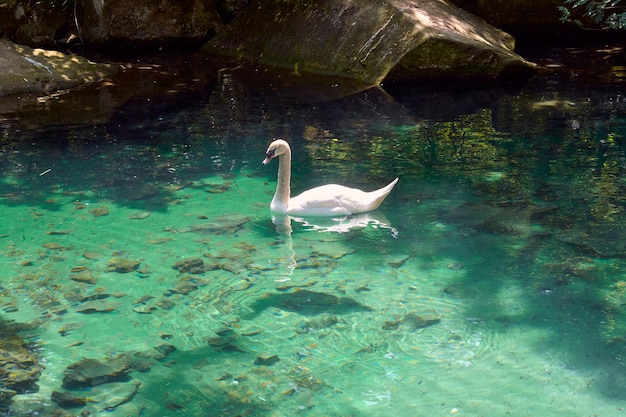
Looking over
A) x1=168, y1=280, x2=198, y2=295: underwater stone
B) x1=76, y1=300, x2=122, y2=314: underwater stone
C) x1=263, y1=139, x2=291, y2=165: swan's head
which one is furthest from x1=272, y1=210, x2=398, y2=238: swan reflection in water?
x1=76, y1=300, x2=122, y2=314: underwater stone

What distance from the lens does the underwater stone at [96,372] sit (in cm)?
490

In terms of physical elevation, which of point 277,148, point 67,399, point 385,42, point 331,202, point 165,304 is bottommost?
point 67,399

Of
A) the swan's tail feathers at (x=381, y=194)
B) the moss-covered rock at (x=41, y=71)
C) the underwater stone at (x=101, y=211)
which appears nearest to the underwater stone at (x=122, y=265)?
the underwater stone at (x=101, y=211)

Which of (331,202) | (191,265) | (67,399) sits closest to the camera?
(67,399)

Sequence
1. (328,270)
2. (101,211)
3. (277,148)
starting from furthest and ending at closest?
(101,211) → (277,148) → (328,270)

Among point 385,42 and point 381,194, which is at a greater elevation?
point 385,42

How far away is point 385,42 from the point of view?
13.0 meters

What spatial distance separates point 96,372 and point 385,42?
9211 millimetres

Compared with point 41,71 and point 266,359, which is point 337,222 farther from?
point 41,71

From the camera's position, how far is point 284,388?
4801 mm

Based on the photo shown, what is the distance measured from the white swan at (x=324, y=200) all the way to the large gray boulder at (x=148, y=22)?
34.3ft

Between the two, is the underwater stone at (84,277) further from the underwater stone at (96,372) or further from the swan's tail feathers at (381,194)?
the swan's tail feathers at (381,194)

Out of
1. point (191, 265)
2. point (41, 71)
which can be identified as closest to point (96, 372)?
point (191, 265)

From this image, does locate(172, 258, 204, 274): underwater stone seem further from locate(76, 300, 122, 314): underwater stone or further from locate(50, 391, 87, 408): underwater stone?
locate(50, 391, 87, 408): underwater stone
